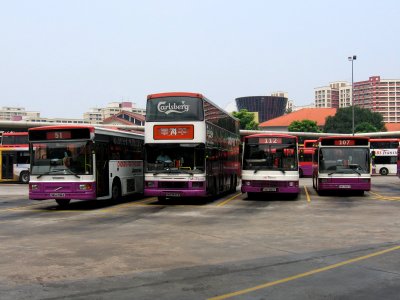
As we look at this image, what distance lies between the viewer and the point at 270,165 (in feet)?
67.4

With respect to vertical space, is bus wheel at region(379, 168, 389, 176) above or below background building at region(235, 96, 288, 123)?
below

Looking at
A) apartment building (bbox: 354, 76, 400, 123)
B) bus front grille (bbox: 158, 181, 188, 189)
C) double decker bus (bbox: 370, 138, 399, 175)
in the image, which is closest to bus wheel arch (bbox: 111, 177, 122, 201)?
bus front grille (bbox: 158, 181, 188, 189)

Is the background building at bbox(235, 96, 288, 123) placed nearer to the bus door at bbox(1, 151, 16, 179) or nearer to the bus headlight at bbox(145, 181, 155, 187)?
the bus door at bbox(1, 151, 16, 179)

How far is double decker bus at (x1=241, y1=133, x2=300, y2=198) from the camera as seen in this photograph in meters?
20.2

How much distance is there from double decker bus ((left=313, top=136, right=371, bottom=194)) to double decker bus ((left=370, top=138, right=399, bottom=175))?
29.4m

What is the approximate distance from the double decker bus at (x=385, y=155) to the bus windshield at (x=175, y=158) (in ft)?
119

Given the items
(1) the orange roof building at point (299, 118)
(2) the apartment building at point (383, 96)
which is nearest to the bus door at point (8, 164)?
(1) the orange roof building at point (299, 118)

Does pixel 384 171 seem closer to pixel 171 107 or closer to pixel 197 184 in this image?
pixel 197 184

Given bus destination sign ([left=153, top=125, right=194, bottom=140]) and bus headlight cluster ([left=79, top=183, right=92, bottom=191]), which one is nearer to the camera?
bus headlight cluster ([left=79, top=183, right=92, bottom=191])

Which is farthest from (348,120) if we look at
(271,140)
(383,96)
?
(271,140)

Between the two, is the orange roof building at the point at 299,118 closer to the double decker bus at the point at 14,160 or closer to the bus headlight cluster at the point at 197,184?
the double decker bus at the point at 14,160

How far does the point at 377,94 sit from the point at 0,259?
190m

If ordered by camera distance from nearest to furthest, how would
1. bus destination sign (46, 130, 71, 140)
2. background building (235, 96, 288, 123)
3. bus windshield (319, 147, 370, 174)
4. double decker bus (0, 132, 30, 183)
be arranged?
bus destination sign (46, 130, 71, 140)
bus windshield (319, 147, 370, 174)
double decker bus (0, 132, 30, 183)
background building (235, 96, 288, 123)

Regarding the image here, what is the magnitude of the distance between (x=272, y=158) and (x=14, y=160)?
74.9 feet
